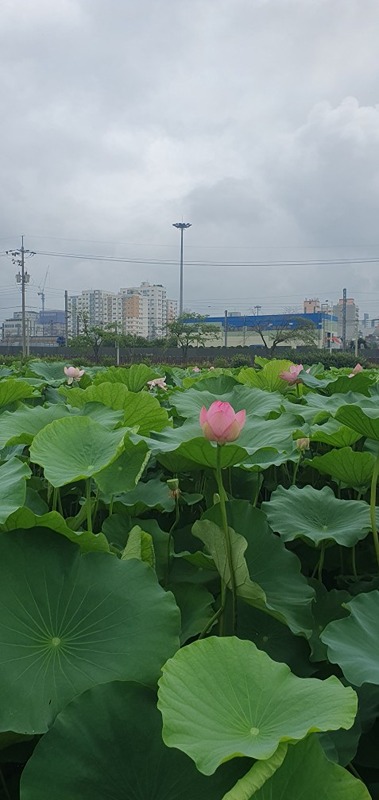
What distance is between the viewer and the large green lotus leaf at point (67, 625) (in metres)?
0.45

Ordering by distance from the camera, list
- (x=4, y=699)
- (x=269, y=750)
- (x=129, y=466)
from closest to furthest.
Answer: (x=269, y=750) < (x=4, y=699) < (x=129, y=466)

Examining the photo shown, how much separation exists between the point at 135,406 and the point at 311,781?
698mm

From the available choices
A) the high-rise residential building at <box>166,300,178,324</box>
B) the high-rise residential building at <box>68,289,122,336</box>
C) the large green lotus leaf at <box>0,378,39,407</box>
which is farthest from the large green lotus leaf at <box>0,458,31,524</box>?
the high-rise residential building at <box>166,300,178,324</box>

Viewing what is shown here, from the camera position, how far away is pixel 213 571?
66cm

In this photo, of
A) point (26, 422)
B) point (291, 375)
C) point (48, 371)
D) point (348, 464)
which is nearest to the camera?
point (348, 464)

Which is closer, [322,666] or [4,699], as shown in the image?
[4,699]

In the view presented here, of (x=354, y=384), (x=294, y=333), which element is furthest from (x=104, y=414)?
(x=294, y=333)

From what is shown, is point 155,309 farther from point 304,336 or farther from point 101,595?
point 101,595

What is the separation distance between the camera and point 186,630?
573mm

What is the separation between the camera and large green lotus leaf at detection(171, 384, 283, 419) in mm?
1016

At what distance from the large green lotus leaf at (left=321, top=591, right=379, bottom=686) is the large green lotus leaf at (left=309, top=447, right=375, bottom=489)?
25cm

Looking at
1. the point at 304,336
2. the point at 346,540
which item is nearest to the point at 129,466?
the point at 346,540

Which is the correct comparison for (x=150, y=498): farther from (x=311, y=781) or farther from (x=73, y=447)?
(x=311, y=781)

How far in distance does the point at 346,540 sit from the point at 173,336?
113 feet
